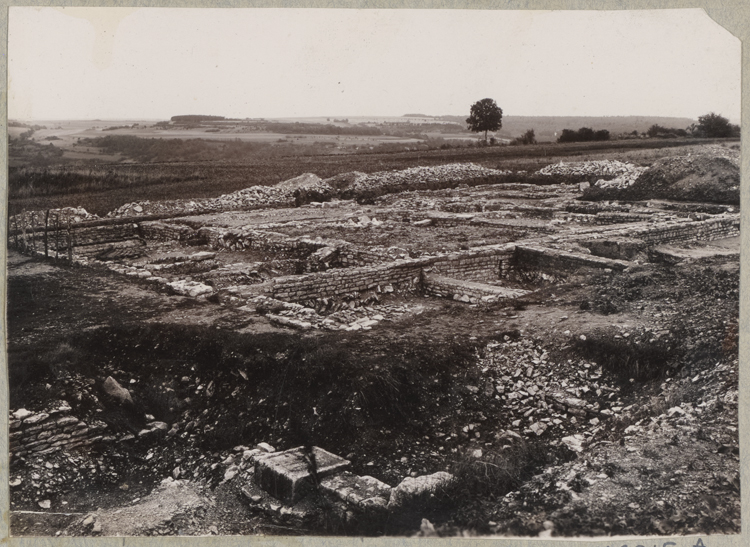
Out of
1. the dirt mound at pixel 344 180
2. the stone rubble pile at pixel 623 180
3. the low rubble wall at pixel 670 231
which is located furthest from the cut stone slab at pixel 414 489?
the stone rubble pile at pixel 623 180

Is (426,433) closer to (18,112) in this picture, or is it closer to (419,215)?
(419,215)

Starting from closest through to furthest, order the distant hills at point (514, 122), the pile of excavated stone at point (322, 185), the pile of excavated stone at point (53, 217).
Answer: the pile of excavated stone at point (53, 217)
the distant hills at point (514, 122)
the pile of excavated stone at point (322, 185)

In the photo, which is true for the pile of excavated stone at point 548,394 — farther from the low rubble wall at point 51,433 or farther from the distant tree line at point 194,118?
the distant tree line at point 194,118

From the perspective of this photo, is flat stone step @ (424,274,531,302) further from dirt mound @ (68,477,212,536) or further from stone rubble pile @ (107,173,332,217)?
dirt mound @ (68,477,212,536)

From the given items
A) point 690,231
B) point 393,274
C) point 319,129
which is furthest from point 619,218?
point 319,129

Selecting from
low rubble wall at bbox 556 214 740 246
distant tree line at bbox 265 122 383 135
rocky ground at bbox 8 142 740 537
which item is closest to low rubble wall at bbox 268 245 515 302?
rocky ground at bbox 8 142 740 537

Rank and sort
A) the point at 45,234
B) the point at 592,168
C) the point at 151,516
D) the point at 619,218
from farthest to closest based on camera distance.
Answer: the point at 619,218 < the point at 592,168 < the point at 45,234 < the point at 151,516

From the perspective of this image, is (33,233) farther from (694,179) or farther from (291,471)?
(694,179)
